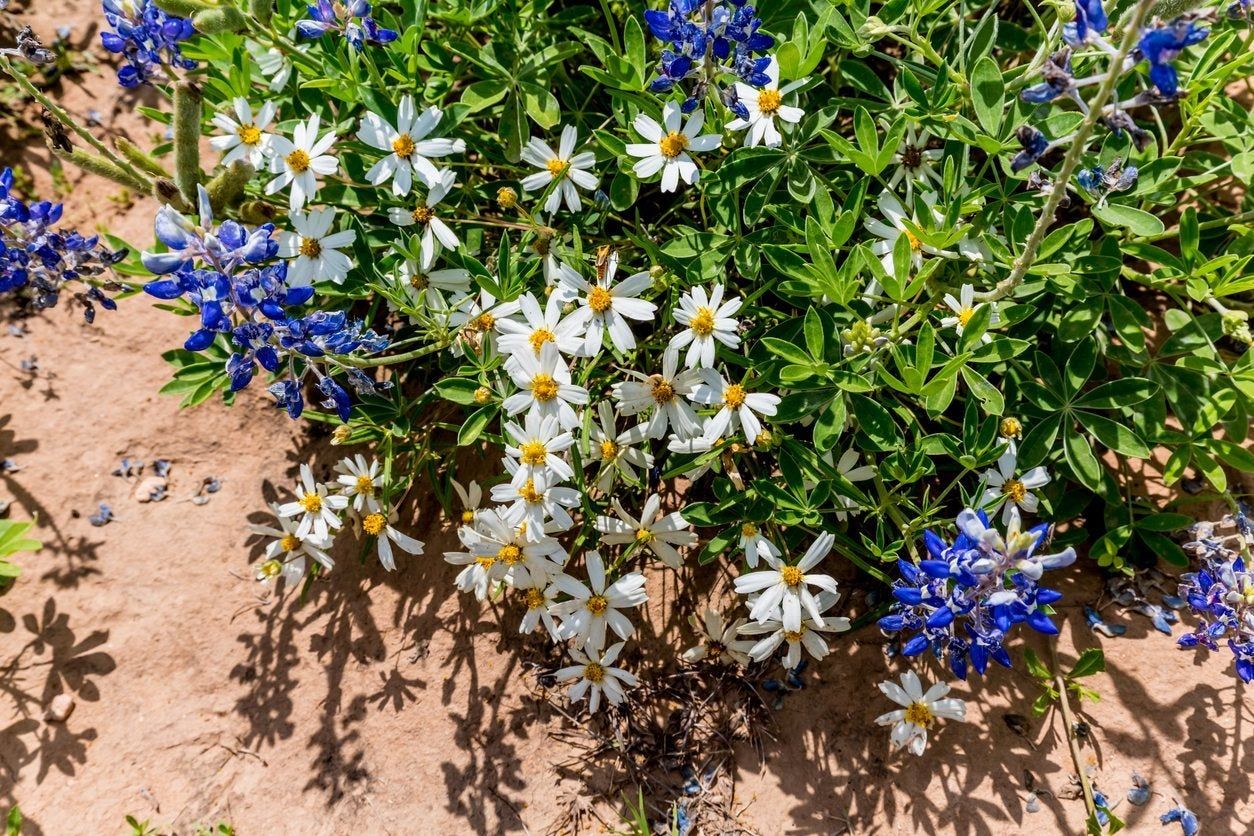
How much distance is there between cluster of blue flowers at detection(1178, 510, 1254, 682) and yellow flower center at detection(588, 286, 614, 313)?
6.88 feet

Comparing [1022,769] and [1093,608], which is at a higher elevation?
[1093,608]

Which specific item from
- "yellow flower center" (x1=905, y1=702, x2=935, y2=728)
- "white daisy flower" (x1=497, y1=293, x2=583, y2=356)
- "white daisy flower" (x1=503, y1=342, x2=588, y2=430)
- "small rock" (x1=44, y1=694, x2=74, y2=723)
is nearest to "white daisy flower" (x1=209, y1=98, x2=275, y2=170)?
"white daisy flower" (x1=497, y1=293, x2=583, y2=356)

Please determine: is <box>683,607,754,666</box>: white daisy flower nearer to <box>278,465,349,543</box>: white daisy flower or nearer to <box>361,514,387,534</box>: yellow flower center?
<box>361,514,387,534</box>: yellow flower center

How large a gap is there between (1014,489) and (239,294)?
8.07 ft

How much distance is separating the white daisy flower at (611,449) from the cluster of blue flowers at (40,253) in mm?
1729

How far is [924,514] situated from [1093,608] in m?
1.22

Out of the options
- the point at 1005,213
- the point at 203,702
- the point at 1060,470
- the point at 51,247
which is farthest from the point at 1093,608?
the point at 51,247

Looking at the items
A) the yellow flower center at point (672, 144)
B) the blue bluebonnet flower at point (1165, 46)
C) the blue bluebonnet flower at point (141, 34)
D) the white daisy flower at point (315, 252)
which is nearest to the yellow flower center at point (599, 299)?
the yellow flower center at point (672, 144)

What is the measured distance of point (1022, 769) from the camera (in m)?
3.17

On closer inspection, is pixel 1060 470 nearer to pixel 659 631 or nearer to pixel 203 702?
pixel 659 631


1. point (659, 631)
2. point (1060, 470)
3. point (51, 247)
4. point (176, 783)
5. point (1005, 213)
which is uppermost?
point (1005, 213)

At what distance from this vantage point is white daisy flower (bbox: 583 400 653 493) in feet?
9.64

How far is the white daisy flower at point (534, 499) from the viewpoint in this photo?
272 centimetres

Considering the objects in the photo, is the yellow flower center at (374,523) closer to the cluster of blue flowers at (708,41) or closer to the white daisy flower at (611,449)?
the white daisy flower at (611,449)
